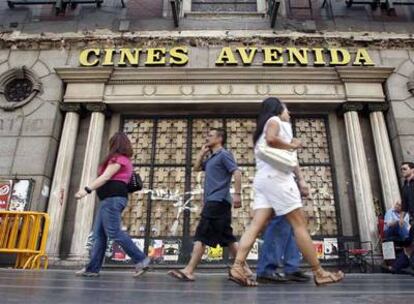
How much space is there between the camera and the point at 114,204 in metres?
4.60

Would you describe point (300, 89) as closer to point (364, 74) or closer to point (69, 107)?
point (364, 74)

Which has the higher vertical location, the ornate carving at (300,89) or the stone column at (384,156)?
the ornate carving at (300,89)

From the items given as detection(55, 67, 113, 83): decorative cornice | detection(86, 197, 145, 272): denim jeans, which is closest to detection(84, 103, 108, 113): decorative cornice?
detection(55, 67, 113, 83): decorative cornice

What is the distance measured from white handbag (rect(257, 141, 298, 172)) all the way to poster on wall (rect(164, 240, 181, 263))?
577 cm

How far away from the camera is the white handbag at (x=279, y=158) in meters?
3.48

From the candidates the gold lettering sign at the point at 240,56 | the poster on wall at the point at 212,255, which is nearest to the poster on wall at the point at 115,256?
the poster on wall at the point at 212,255

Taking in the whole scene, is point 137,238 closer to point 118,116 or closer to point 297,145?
point 118,116

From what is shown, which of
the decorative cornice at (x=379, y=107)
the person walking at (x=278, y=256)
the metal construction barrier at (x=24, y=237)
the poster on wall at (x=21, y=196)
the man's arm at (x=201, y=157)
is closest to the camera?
the person walking at (x=278, y=256)

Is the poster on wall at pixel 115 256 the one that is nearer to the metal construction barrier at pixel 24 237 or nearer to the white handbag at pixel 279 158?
the metal construction barrier at pixel 24 237

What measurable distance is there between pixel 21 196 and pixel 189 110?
469cm

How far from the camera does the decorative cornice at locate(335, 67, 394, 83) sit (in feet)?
31.6

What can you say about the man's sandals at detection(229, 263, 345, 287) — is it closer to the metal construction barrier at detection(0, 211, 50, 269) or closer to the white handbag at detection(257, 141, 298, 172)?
the white handbag at detection(257, 141, 298, 172)

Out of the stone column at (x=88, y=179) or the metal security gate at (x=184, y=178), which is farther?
the metal security gate at (x=184, y=178)

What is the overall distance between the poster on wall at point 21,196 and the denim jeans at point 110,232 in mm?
4564
